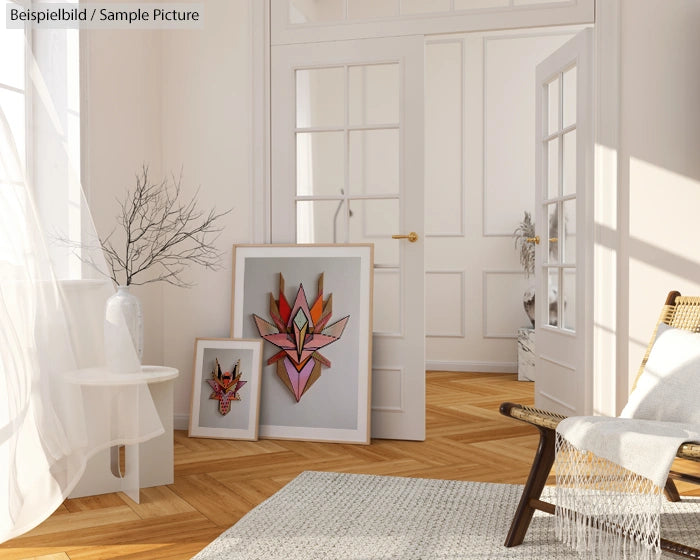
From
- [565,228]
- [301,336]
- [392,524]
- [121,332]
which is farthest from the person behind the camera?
[565,228]

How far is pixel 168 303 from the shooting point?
14.1ft

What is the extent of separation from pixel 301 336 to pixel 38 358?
1.80m

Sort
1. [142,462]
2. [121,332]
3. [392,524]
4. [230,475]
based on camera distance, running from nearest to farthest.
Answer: [392,524]
[121,332]
[142,462]
[230,475]

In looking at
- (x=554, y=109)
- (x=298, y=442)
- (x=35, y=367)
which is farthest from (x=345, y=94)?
(x=35, y=367)

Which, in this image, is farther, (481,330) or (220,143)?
(481,330)

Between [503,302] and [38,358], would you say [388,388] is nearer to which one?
[38,358]

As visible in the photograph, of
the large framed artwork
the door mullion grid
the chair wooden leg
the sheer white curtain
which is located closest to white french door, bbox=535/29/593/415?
the door mullion grid

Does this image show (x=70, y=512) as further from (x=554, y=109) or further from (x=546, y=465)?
(x=554, y=109)

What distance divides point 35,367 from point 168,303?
200 centimetres

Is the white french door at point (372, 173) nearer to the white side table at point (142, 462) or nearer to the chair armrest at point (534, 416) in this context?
the white side table at point (142, 462)

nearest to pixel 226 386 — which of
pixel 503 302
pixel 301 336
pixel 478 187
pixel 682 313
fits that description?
pixel 301 336

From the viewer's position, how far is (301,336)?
4.01 m

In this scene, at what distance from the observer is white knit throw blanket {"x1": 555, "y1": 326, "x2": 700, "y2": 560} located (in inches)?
80.7

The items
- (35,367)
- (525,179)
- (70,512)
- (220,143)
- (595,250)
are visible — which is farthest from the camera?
(525,179)
